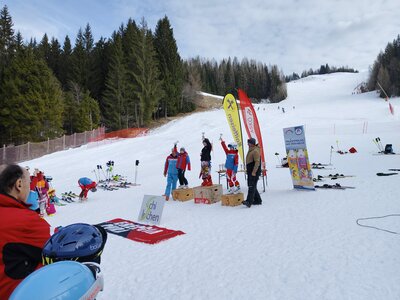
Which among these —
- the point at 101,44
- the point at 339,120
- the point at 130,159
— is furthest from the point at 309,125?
the point at 101,44

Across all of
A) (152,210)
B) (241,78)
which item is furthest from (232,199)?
(241,78)

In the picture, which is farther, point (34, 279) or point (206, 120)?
point (206, 120)

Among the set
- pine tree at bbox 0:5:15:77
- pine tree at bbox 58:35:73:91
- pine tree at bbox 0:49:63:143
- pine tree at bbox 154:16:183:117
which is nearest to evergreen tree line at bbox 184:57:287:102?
pine tree at bbox 154:16:183:117

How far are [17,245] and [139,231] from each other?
5.34 m

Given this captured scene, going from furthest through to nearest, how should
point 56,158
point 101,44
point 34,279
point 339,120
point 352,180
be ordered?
1. point 101,44
2. point 339,120
3. point 56,158
4. point 352,180
5. point 34,279

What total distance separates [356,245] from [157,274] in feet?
10.9

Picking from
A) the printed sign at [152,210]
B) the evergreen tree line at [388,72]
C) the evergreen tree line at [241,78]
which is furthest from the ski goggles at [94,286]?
the evergreen tree line at [241,78]

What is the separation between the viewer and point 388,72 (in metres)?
72.1

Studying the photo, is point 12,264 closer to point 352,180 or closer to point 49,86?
point 352,180

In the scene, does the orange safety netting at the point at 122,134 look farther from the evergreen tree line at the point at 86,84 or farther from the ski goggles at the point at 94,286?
the ski goggles at the point at 94,286

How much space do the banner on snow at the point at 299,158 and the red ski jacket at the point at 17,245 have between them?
9.75 m

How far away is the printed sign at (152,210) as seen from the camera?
802 cm

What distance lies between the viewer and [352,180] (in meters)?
12.1

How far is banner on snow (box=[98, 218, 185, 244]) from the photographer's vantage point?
6621 millimetres
